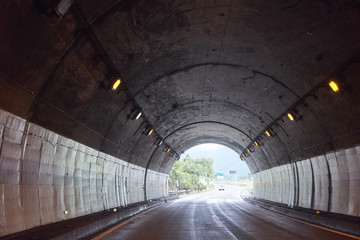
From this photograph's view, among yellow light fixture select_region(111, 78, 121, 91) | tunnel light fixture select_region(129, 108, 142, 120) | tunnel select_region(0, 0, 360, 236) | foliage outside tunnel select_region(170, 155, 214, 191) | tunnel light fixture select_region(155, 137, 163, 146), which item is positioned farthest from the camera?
foliage outside tunnel select_region(170, 155, 214, 191)

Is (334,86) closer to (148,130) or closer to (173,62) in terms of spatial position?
(173,62)

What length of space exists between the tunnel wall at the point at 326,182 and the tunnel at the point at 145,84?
0.25ft

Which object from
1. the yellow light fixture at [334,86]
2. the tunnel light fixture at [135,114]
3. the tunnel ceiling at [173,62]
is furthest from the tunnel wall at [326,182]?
the tunnel light fixture at [135,114]

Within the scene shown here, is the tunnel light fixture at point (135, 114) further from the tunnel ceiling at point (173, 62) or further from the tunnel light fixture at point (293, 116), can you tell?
the tunnel light fixture at point (293, 116)

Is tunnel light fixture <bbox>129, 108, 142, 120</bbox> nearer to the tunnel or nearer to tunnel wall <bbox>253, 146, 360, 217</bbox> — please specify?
the tunnel

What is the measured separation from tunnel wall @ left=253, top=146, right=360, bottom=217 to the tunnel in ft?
0.25

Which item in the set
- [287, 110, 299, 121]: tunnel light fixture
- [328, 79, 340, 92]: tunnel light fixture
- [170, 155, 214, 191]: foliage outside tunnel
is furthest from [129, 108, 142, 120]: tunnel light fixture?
[170, 155, 214, 191]: foliage outside tunnel

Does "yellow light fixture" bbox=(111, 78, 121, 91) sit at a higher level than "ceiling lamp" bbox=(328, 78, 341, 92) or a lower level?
higher

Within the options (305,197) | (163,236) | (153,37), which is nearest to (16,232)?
(163,236)

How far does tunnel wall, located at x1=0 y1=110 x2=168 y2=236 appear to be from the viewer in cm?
840

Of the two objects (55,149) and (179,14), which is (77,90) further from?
Answer: (179,14)

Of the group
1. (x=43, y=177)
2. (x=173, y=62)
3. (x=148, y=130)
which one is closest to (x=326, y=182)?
(x=173, y=62)

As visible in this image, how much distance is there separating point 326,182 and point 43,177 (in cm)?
1221

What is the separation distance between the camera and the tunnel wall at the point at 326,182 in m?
13.7
